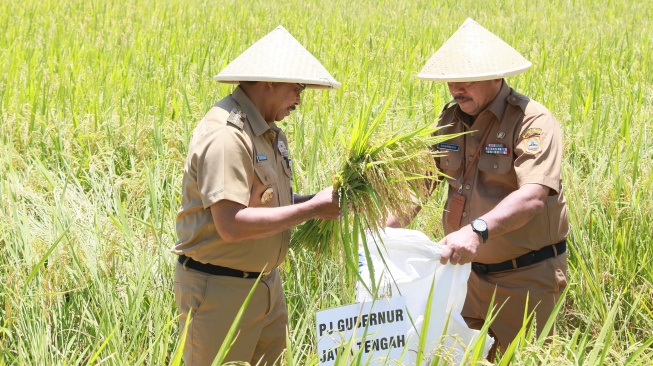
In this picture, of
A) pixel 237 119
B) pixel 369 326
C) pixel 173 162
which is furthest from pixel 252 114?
pixel 173 162

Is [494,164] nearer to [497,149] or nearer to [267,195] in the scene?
[497,149]

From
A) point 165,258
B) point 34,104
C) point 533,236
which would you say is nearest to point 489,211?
point 533,236

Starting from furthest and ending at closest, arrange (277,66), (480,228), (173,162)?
1. (173,162)
2. (480,228)
3. (277,66)

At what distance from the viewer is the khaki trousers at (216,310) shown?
2.73m

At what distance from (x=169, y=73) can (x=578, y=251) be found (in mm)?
2994

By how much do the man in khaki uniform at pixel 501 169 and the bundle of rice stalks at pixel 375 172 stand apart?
0.42 meters

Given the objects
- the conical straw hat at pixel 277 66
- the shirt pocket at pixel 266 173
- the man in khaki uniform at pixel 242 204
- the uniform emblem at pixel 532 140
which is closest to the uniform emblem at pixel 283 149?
the man in khaki uniform at pixel 242 204

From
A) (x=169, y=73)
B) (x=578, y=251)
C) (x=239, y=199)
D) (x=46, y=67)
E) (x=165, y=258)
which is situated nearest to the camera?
(x=239, y=199)

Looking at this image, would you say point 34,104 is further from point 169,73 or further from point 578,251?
point 578,251

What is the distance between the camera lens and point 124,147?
179 inches

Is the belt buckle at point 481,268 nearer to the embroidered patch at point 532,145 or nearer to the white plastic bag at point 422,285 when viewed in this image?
the white plastic bag at point 422,285

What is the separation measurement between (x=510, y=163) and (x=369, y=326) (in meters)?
0.86

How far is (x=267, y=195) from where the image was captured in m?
2.71

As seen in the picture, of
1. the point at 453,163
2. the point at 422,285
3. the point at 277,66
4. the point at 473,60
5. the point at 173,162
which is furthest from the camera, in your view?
the point at 173,162
